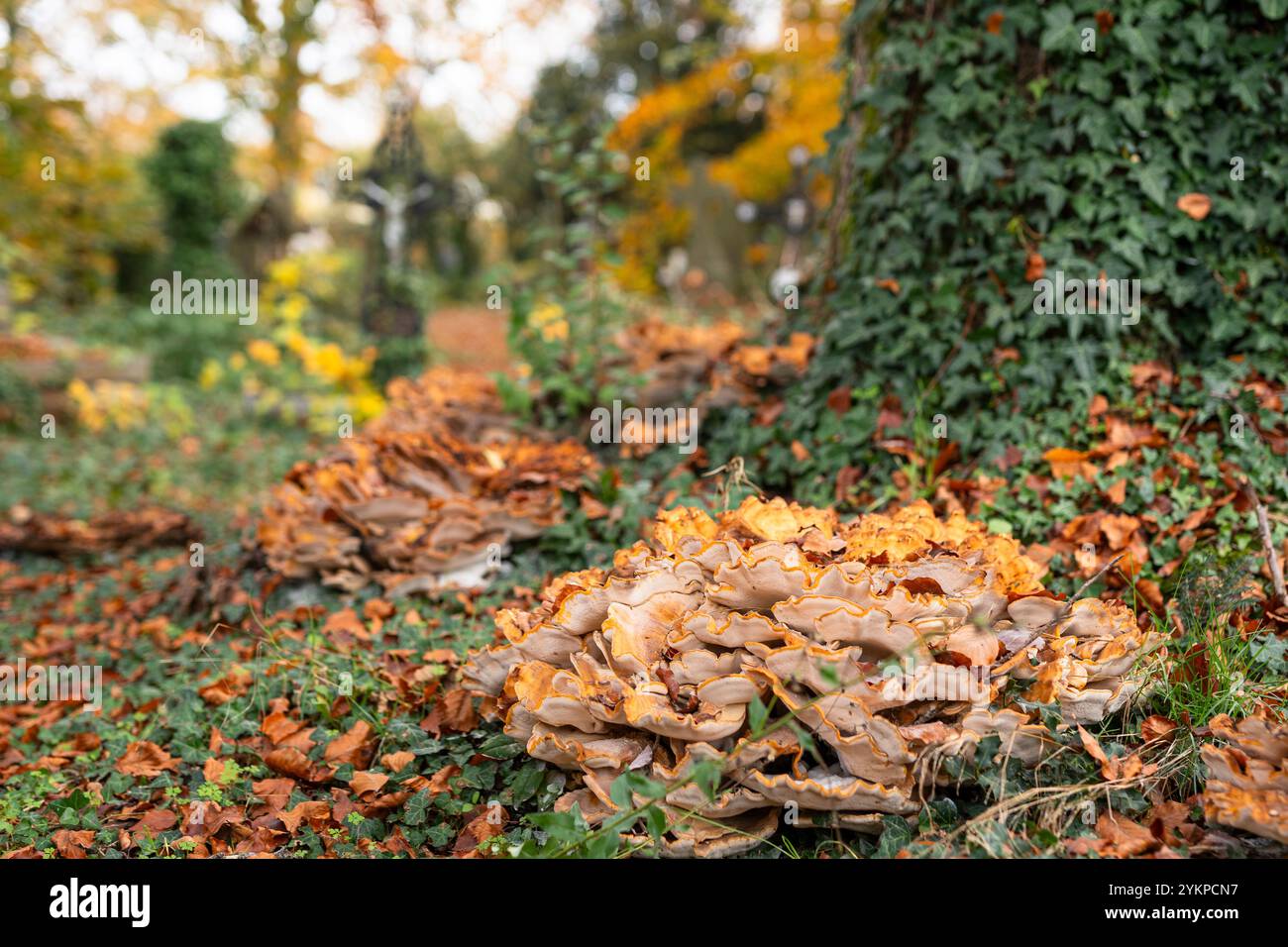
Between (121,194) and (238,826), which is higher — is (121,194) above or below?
above

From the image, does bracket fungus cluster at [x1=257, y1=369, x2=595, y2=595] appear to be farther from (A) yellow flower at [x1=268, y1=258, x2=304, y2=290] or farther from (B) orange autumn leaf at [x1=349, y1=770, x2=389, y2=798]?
(A) yellow flower at [x1=268, y1=258, x2=304, y2=290]

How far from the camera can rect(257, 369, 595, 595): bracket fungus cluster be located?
3.97 meters

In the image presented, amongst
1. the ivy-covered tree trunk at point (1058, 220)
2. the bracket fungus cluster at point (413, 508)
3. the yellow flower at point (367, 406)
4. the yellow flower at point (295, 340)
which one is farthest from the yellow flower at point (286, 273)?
the ivy-covered tree trunk at point (1058, 220)

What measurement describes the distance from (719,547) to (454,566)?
1.92 metres

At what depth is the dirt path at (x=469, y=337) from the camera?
49.4 feet

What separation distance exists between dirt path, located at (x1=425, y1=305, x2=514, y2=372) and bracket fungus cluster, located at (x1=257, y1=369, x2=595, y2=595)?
830cm

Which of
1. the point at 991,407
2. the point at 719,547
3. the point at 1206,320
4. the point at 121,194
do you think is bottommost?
the point at 719,547

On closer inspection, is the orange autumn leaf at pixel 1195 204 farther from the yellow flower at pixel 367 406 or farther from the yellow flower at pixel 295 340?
the yellow flower at pixel 295 340

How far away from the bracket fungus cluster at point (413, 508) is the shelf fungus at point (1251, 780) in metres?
2.72

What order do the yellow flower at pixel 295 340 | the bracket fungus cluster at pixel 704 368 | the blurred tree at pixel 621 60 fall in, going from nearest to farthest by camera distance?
the bracket fungus cluster at pixel 704 368 → the yellow flower at pixel 295 340 → the blurred tree at pixel 621 60

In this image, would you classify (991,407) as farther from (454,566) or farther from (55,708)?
(55,708)

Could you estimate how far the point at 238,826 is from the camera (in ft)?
8.56

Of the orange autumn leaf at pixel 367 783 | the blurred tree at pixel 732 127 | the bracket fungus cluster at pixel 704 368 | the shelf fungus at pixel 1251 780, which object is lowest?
the orange autumn leaf at pixel 367 783
